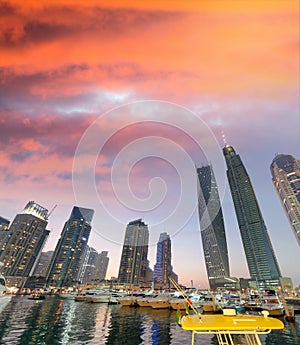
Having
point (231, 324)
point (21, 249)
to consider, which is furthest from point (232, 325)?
point (21, 249)

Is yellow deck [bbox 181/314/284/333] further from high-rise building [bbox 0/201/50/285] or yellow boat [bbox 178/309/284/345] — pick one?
high-rise building [bbox 0/201/50/285]

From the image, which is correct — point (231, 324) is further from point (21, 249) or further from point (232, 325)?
point (21, 249)

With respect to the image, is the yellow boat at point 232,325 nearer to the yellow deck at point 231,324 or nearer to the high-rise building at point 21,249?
the yellow deck at point 231,324

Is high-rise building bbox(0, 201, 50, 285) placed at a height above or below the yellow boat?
above

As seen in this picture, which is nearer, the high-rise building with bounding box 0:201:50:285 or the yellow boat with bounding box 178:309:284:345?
the yellow boat with bounding box 178:309:284:345

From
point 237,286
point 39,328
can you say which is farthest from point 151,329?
point 237,286

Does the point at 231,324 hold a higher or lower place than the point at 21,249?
lower

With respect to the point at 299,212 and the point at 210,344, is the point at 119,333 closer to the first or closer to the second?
the point at 210,344

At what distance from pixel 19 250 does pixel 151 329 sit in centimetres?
20338

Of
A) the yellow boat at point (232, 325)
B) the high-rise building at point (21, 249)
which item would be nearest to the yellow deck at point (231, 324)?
the yellow boat at point (232, 325)

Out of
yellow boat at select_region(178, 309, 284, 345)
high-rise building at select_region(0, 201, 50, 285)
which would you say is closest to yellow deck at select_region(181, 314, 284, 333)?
yellow boat at select_region(178, 309, 284, 345)

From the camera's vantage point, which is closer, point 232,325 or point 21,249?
point 232,325

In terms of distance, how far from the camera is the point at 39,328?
2533 cm

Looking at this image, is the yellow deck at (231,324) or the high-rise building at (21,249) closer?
the yellow deck at (231,324)
